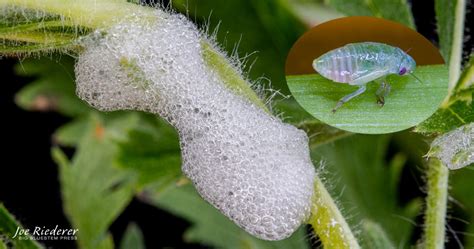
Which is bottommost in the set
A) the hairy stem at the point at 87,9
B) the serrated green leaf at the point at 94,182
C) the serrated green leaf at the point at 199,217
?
the serrated green leaf at the point at 199,217

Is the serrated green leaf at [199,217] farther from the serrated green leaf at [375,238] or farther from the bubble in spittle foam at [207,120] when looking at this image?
the bubble in spittle foam at [207,120]

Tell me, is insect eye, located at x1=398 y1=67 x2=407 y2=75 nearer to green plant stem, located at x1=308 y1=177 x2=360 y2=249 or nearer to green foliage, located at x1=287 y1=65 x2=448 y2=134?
green foliage, located at x1=287 y1=65 x2=448 y2=134

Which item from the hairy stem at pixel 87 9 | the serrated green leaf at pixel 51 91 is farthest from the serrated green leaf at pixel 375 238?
the serrated green leaf at pixel 51 91

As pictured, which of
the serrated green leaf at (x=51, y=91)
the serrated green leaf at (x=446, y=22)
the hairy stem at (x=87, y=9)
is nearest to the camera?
the hairy stem at (x=87, y=9)

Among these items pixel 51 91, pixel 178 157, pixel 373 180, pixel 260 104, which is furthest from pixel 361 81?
pixel 51 91

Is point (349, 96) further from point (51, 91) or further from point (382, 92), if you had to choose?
point (51, 91)

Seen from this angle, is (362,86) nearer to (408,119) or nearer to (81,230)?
(408,119)
